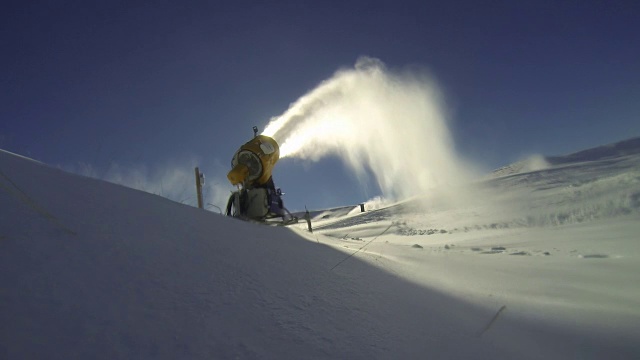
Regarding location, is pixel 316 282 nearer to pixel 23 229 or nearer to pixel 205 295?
pixel 205 295

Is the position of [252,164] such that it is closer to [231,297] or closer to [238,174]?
[238,174]

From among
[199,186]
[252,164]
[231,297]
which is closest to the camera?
[231,297]

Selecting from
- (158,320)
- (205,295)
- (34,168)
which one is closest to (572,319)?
(205,295)

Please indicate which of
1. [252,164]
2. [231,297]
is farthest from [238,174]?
[231,297]

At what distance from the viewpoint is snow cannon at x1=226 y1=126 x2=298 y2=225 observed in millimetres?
5809

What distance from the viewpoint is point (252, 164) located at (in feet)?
19.7

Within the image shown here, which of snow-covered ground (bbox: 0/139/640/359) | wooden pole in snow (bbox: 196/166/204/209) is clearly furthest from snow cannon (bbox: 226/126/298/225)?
snow-covered ground (bbox: 0/139/640/359)

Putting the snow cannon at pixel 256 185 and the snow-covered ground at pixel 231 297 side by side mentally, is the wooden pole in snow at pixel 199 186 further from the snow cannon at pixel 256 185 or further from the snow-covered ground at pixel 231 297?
the snow-covered ground at pixel 231 297

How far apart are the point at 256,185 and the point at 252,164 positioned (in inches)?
15.3

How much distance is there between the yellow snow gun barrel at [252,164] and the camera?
232 inches

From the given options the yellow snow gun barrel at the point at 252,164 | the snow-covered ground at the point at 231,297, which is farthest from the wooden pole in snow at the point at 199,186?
the snow-covered ground at the point at 231,297

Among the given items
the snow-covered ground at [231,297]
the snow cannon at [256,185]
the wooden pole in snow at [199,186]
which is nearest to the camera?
the snow-covered ground at [231,297]

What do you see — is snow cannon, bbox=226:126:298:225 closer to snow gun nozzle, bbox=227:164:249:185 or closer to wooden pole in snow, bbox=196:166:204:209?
snow gun nozzle, bbox=227:164:249:185

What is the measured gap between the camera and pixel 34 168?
2.30 m
